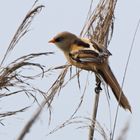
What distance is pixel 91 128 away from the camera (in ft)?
6.18

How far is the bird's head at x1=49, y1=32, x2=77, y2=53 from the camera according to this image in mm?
3400

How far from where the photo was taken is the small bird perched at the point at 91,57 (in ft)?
9.06

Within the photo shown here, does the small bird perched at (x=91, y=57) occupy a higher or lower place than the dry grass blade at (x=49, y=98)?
higher

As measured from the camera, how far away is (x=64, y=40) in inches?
136

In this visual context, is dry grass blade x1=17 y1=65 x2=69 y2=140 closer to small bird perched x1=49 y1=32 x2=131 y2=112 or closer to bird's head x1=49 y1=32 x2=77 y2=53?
small bird perched x1=49 y1=32 x2=131 y2=112

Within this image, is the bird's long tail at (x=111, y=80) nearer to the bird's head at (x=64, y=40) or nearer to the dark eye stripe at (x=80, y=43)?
the dark eye stripe at (x=80, y=43)

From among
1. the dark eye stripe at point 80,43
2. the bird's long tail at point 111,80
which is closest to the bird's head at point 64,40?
the dark eye stripe at point 80,43

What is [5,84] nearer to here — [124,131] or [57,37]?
[124,131]

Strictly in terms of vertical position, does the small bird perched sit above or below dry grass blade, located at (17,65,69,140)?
above

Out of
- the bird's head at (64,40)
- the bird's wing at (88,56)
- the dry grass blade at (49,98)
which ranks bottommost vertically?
the dry grass blade at (49,98)

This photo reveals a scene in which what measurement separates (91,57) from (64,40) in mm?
511

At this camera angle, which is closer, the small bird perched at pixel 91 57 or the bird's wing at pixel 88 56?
the small bird perched at pixel 91 57

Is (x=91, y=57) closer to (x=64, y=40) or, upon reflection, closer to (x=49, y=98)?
(x=64, y=40)

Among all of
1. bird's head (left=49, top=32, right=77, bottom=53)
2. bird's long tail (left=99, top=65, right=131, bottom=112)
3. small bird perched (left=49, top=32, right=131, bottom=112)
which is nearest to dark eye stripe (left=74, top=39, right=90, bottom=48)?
small bird perched (left=49, top=32, right=131, bottom=112)
